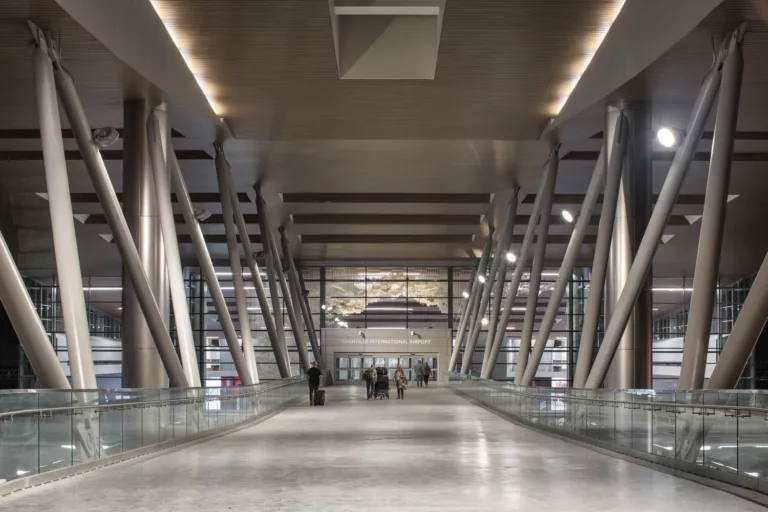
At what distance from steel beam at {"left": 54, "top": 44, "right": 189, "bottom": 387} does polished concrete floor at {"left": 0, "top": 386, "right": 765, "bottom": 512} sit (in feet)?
11.9

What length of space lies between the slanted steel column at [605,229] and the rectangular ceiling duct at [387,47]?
390 cm

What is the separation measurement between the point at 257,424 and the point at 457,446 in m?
7.91

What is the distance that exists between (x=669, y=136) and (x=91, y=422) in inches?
442

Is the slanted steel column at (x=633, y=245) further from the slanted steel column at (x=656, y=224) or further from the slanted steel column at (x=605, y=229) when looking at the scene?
the slanted steel column at (x=656, y=224)

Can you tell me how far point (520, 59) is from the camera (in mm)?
20438

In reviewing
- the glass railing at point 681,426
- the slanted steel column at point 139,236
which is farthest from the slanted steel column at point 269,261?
the glass railing at point 681,426

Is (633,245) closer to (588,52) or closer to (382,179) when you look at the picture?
(588,52)

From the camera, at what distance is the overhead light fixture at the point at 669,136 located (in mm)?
18750

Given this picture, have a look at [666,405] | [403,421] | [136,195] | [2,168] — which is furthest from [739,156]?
[2,168]

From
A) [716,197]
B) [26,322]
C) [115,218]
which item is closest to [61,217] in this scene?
[26,322]

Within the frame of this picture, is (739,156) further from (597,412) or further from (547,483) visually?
(547,483)

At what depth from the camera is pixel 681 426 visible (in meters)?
11.9

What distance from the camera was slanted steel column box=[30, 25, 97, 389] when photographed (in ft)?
54.2

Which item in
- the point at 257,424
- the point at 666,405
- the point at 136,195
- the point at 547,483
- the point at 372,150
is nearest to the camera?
the point at 547,483
